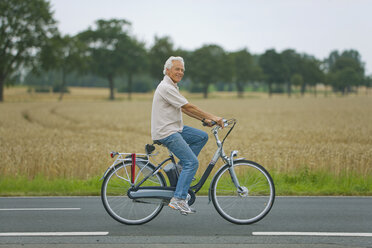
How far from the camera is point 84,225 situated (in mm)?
5902

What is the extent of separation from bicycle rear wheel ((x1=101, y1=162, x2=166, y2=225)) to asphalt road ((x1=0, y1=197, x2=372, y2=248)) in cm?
14

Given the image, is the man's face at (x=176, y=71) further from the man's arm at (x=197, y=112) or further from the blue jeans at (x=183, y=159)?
the blue jeans at (x=183, y=159)

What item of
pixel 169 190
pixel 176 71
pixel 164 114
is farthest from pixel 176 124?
pixel 169 190

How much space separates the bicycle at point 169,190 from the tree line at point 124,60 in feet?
141

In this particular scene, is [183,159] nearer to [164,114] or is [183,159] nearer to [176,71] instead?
[164,114]

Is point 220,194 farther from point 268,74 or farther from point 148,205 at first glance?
point 268,74

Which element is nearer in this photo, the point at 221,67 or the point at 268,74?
the point at 221,67

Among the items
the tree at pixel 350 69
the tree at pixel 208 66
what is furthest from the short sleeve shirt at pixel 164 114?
the tree at pixel 208 66

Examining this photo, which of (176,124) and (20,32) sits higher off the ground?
(20,32)

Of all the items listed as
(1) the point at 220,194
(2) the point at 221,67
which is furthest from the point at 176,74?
(2) the point at 221,67

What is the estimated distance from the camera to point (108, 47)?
9375cm

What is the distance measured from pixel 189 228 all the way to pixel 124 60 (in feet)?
288

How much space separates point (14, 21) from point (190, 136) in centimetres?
6436

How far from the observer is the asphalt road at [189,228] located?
5.00 meters
